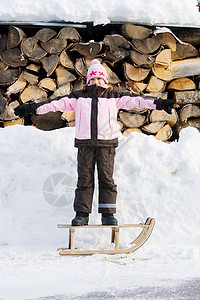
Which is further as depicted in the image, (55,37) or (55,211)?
(55,37)

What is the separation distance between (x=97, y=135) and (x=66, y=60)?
272 centimetres

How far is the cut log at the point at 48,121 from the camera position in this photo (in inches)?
238

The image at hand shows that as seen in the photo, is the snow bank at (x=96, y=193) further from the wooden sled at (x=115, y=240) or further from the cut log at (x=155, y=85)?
the cut log at (x=155, y=85)

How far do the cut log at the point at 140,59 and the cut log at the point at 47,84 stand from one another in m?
1.29

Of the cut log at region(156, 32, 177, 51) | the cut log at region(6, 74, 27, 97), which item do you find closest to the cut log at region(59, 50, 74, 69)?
the cut log at region(6, 74, 27, 97)

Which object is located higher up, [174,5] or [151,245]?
[174,5]

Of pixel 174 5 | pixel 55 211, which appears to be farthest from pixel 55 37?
pixel 55 211

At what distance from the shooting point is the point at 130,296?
1.97 m

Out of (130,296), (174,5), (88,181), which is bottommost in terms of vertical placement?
(130,296)

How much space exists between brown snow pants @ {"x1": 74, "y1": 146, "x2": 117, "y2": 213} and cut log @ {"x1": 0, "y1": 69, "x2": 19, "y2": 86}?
2917 mm

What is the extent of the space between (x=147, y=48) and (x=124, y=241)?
336 cm

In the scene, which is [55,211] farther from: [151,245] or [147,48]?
[147,48]

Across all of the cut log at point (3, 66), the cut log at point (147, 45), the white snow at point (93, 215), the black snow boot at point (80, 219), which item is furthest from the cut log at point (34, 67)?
the black snow boot at point (80, 219)

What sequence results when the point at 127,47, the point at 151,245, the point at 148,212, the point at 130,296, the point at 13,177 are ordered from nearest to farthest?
the point at 130,296, the point at 151,245, the point at 148,212, the point at 13,177, the point at 127,47
